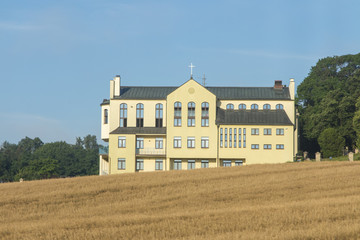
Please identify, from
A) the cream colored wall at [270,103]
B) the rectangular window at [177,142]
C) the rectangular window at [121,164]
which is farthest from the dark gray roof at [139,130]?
the cream colored wall at [270,103]

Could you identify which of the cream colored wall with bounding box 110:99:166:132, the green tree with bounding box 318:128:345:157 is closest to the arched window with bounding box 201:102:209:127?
the cream colored wall with bounding box 110:99:166:132

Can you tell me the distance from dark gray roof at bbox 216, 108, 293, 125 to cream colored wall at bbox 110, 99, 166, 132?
7854 millimetres

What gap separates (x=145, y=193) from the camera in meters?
46.2

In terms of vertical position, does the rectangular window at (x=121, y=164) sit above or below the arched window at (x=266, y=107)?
below

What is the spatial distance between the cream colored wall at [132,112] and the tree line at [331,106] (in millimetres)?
23710

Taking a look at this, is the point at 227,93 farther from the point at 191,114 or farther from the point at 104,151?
the point at 104,151

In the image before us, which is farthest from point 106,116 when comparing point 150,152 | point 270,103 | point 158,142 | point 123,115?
point 270,103

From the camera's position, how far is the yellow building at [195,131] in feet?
257

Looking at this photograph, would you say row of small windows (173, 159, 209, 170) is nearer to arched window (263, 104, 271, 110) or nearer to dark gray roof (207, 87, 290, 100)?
dark gray roof (207, 87, 290, 100)

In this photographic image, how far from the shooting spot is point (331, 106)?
92.1 meters

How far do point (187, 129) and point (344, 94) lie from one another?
2757 cm

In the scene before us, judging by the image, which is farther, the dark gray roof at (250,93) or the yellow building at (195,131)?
the dark gray roof at (250,93)

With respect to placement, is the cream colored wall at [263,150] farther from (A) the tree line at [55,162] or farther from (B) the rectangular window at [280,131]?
(A) the tree line at [55,162]

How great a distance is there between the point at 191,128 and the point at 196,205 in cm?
4096
